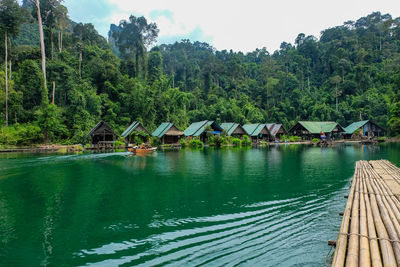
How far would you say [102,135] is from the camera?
3762 cm

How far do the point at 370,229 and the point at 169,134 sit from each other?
35.6m

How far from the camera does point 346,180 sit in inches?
498

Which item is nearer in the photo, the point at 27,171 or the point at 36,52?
the point at 27,171

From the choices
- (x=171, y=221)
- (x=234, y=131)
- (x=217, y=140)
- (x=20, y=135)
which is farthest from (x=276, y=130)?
(x=171, y=221)

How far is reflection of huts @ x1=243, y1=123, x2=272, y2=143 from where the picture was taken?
46.2m

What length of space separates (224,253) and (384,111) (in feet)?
200

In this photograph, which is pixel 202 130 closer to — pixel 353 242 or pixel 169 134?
pixel 169 134

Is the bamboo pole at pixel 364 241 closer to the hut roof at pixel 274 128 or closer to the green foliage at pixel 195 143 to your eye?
the green foliage at pixel 195 143

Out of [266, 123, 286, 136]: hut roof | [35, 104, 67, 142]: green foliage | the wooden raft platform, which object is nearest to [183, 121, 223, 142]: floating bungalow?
[266, 123, 286, 136]: hut roof

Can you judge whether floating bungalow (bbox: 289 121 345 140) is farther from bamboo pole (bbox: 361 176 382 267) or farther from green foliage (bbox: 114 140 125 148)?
bamboo pole (bbox: 361 176 382 267)

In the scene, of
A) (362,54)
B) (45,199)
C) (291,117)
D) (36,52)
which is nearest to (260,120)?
(291,117)

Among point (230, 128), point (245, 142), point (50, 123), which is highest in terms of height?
point (50, 123)

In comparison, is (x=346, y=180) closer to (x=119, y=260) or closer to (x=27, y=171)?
(x=119, y=260)

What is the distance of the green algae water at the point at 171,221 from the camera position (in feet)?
17.5
